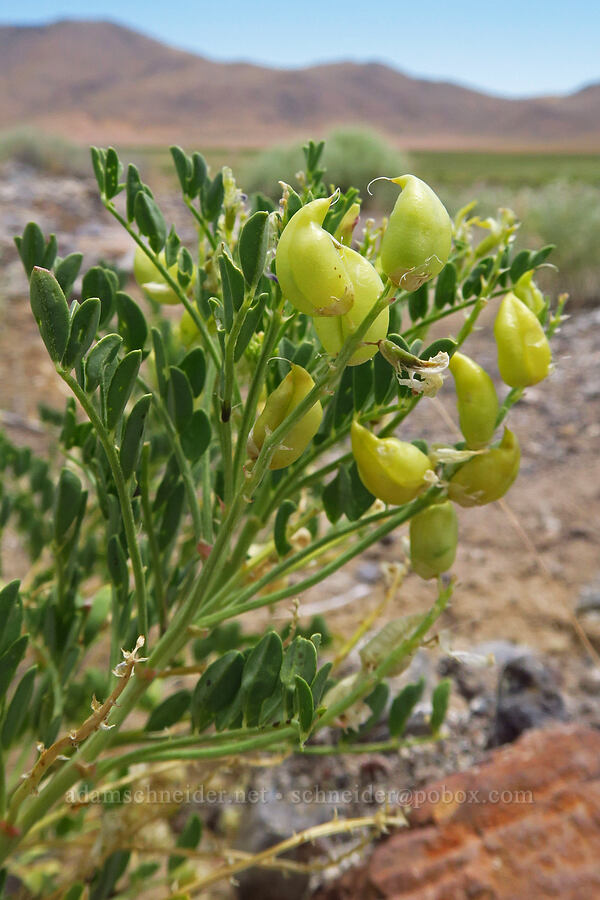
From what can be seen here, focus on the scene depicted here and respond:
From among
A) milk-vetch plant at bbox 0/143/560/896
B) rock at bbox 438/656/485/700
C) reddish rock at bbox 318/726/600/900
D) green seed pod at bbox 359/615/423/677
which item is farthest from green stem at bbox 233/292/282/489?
rock at bbox 438/656/485/700

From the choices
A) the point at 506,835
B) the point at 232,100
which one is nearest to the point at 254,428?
the point at 506,835

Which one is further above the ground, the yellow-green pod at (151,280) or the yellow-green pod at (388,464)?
the yellow-green pod at (151,280)

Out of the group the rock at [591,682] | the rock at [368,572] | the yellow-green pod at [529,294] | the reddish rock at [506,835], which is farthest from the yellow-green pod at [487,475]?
the rock at [368,572]

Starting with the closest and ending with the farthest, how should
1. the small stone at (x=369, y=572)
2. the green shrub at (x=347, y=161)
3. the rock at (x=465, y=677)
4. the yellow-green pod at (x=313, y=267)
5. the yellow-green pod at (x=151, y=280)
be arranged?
the yellow-green pod at (x=313, y=267), the yellow-green pod at (x=151, y=280), the rock at (x=465, y=677), the small stone at (x=369, y=572), the green shrub at (x=347, y=161)

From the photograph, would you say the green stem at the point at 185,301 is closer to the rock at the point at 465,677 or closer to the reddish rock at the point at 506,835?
the reddish rock at the point at 506,835

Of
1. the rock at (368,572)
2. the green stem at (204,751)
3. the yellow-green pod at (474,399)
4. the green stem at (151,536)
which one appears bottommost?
the rock at (368,572)

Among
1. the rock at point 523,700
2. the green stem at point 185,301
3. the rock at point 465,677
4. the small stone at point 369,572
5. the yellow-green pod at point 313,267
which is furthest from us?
the small stone at point 369,572

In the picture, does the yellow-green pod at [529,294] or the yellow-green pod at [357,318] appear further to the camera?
the yellow-green pod at [529,294]
